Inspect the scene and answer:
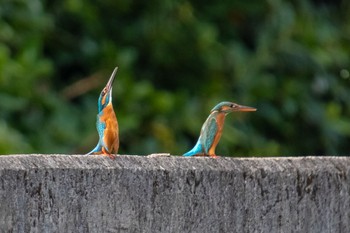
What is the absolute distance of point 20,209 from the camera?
2355 mm

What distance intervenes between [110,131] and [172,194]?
274 mm

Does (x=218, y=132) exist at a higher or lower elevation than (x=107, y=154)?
higher

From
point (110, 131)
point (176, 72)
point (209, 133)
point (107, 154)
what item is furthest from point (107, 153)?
point (176, 72)

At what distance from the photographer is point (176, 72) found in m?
7.99

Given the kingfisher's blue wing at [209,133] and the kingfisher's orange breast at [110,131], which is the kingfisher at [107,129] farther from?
the kingfisher's blue wing at [209,133]

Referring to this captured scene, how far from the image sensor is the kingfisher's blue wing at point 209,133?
9.77ft

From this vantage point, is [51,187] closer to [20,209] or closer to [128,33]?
[20,209]

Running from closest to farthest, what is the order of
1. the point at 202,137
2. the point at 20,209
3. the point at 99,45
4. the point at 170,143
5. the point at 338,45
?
the point at 20,209 → the point at 202,137 → the point at 170,143 → the point at 99,45 → the point at 338,45

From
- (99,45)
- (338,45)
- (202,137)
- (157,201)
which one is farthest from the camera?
(338,45)

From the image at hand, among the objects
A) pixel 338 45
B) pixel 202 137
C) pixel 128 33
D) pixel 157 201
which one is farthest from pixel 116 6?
pixel 157 201

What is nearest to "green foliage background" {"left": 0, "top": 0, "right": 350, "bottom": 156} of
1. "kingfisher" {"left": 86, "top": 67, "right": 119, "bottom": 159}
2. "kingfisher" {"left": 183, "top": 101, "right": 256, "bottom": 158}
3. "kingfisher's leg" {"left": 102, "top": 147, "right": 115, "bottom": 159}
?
"kingfisher" {"left": 183, "top": 101, "right": 256, "bottom": 158}

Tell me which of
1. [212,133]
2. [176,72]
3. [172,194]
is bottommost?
[172,194]

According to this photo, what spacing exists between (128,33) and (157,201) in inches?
213

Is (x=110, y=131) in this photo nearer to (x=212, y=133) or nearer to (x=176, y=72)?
(x=212, y=133)
